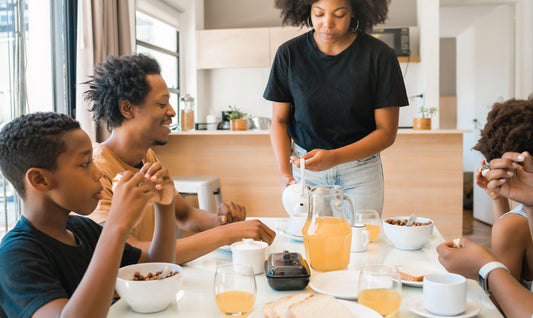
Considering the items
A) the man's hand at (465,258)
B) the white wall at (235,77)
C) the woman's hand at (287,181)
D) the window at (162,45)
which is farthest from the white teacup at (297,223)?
the white wall at (235,77)

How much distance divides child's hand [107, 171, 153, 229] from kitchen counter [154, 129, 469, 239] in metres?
2.89

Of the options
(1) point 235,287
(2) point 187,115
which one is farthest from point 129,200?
(2) point 187,115

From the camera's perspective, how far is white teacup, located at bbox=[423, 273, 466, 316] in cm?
86

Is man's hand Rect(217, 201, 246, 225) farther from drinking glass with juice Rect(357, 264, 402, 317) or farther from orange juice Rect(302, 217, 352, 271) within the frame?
drinking glass with juice Rect(357, 264, 402, 317)

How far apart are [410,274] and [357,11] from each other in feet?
3.70

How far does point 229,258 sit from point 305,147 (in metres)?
0.73

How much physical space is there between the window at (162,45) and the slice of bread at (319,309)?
3.83 meters

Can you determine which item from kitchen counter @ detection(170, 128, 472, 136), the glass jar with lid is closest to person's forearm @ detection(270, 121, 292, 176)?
kitchen counter @ detection(170, 128, 472, 136)

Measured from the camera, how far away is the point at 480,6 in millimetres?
5375

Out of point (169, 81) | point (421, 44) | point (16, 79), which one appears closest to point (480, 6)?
point (421, 44)

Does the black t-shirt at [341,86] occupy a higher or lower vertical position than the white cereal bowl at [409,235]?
higher

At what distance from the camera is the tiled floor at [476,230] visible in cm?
445

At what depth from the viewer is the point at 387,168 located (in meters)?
3.83

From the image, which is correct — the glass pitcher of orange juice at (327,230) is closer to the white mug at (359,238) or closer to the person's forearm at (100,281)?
the white mug at (359,238)
